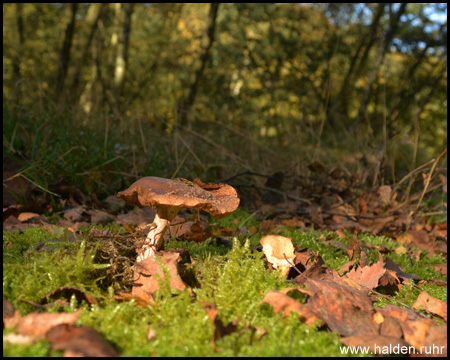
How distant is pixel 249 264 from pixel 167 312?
662 millimetres

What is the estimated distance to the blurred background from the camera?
4891 millimetres

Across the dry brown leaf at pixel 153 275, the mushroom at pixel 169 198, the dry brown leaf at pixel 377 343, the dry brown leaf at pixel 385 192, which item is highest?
the mushroom at pixel 169 198

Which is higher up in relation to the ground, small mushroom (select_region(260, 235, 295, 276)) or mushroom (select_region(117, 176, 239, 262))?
mushroom (select_region(117, 176, 239, 262))

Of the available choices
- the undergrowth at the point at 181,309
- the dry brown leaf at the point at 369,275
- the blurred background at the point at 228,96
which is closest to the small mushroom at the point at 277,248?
the undergrowth at the point at 181,309

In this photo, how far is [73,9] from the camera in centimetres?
1139

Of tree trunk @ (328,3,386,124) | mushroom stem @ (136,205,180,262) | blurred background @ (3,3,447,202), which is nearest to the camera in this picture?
mushroom stem @ (136,205,180,262)

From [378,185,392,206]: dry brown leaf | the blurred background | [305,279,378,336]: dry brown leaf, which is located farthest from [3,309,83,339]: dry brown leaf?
[378,185,392,206]: dry brown leaf

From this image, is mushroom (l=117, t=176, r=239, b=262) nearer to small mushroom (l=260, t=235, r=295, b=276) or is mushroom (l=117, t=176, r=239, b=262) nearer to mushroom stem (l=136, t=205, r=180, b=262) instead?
mushroom stem (l=136, t=205, r=180, b=262)

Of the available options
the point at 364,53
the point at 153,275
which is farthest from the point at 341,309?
the point at 364,53

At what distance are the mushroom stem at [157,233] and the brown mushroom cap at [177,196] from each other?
0.52 ft

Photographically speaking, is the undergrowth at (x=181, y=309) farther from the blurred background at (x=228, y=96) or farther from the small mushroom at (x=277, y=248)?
the blurred background at (x=228, y=96)

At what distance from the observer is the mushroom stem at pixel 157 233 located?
2.16m

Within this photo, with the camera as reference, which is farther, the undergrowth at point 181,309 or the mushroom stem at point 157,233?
the mushroom stem at point 157,233

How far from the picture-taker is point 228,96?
15.1m
